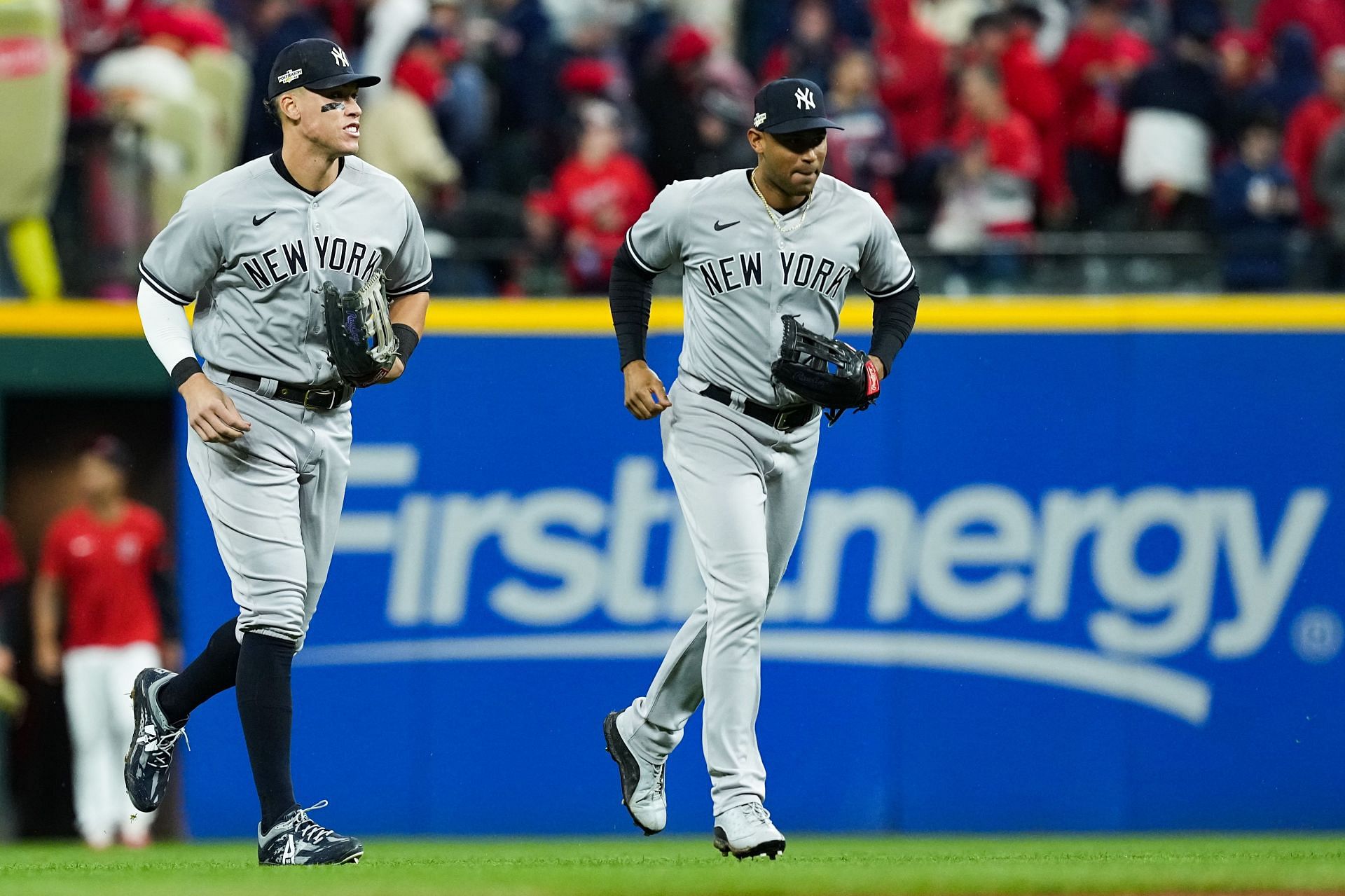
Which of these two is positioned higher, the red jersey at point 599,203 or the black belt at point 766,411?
the red jersey at point 599,203

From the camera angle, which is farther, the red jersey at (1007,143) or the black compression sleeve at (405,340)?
the red jersey at (1007,143)

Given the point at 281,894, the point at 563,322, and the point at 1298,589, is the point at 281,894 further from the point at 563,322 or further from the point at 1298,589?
the point at 1298,589

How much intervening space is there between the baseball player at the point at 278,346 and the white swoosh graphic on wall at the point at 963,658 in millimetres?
3265

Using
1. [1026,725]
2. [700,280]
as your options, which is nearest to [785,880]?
[700,280]

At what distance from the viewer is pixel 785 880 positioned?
5.03 metres

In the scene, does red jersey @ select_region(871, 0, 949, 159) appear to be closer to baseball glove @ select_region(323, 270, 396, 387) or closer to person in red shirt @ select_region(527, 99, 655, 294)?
person in red shirt @ select_region(527, 99, 655, 294)

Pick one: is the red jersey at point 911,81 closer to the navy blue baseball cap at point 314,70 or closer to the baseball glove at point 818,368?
the baseball glove at point 818,368

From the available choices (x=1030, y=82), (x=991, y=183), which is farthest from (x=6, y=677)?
(x=1030, y=82)

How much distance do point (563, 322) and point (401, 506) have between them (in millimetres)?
1075

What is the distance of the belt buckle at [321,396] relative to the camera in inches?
214

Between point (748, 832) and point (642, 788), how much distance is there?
2.03 ft

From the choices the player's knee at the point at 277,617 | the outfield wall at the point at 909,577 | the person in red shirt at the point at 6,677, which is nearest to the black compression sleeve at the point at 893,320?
the player's knee at the point at 277,617

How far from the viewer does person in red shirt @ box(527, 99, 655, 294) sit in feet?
29.9

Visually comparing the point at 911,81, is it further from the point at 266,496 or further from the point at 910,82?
the point at 266,496
